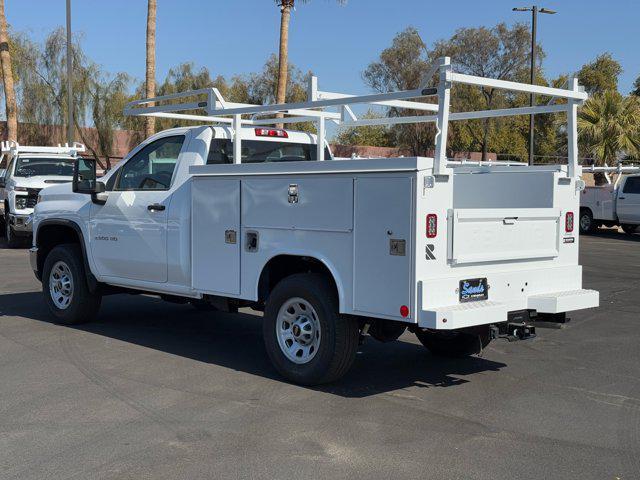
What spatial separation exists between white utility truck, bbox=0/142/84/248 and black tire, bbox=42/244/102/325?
894 centimetres

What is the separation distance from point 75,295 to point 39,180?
10.4 m

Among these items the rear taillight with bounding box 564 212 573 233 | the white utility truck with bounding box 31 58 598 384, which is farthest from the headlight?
the rear taillight with bounding box 564 212 573 233

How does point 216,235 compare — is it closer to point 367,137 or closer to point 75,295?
point 75,295

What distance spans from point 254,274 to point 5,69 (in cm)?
2422

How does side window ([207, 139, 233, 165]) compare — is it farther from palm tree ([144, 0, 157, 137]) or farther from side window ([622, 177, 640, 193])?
side window ([622, 177, 640, 193])

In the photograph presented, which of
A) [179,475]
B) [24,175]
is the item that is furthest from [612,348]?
[24,175]

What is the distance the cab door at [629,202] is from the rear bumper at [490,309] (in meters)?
19.6

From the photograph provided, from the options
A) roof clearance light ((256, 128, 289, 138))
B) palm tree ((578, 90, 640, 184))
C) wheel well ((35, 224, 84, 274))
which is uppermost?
palm tree ((578, 90, 640, 184))

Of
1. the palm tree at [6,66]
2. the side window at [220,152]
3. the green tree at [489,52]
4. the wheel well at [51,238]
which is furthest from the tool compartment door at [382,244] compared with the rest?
the green tree at [489,52]

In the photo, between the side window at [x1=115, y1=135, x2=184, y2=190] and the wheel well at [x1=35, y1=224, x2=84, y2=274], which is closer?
the side window at [x1=115, y1=135, x2=184, y2=190]

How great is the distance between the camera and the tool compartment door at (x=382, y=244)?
19.7ft

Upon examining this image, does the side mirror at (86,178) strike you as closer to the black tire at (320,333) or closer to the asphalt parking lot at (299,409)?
the asphalt parking lot at (299,409)

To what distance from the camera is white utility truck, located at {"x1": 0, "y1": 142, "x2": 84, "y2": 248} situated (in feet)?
60.4

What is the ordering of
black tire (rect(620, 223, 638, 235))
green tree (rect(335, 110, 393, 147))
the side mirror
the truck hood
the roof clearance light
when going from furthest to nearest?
green tree (rect(335, 110, 393, 147)), black tire (rect(620, 223, 638, 235)), the truck hood, the side mirror, the roof clearance light
